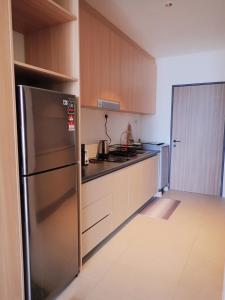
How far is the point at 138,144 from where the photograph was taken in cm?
387

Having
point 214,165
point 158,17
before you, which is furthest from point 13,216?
point 214,165

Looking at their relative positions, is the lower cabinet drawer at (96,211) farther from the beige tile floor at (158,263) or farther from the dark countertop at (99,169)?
the beige tile floor at (158,263)

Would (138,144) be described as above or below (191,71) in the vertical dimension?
below

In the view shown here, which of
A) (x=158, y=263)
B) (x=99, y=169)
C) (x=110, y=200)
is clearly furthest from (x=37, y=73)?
(x=158, y=263)

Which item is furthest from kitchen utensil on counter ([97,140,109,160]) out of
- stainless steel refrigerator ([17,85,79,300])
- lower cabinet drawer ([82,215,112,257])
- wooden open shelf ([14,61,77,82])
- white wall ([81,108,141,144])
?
wooden open shelf ([14,61,77,82])

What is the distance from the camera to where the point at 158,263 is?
6.73 ft

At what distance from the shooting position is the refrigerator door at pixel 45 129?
1.27 meters

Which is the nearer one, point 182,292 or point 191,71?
point 182,292

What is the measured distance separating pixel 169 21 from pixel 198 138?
2.11 m

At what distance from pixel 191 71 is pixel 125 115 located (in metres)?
1.42

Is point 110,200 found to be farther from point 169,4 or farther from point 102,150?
point 169,4

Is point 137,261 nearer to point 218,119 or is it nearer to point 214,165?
point 214,165

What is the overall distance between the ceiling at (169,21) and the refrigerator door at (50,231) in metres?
1.75

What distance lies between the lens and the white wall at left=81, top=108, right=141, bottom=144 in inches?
110
